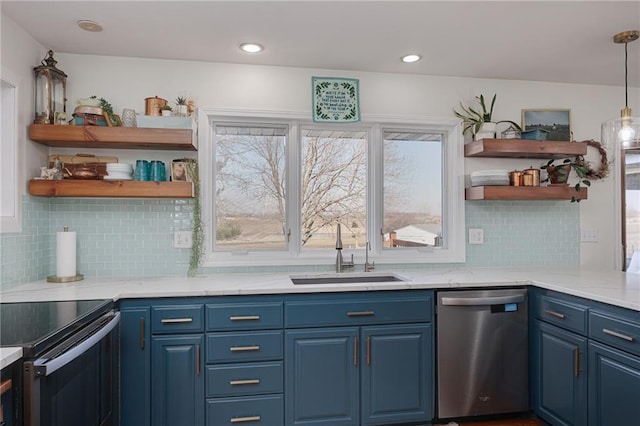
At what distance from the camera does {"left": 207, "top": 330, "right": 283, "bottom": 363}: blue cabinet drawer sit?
2273 mm

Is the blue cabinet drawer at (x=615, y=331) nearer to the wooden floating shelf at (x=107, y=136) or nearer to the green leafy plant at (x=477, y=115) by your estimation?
the green leafy plant at (x=477, y=115)

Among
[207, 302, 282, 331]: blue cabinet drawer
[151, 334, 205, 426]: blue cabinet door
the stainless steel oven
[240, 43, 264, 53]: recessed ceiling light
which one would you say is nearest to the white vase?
[240, 43, 264, 53]: recessed ceiling light

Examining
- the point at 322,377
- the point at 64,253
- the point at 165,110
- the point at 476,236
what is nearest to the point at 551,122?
the point at 476,236

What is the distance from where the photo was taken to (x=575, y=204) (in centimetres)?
330

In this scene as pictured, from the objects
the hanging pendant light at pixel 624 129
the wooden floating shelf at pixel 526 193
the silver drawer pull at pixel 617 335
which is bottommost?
the silver drawer pull at pixel 617 335

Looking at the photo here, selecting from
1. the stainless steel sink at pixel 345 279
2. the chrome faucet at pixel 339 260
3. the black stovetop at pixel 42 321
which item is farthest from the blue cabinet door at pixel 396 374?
Result: the black stovetop at pixel 42 321

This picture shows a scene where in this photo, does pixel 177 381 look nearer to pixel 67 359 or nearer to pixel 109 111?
pixel 67 359

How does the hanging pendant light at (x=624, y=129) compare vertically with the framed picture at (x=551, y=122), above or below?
below

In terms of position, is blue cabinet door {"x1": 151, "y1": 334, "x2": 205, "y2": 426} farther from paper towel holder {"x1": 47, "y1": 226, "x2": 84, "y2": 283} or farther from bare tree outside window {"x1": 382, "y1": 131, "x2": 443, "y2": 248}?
bare tree outside window {"x1": 382, "y1": 131, "x2": 443, "y2": 248}

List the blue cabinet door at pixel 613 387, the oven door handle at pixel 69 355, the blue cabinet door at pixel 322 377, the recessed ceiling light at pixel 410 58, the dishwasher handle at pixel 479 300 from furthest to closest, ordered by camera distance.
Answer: the recessed ceiling light at pixel 410 58 < the dishwasher handle at pixel 479 300 < the blue cabinet door at pixel 322 377 < the blue cabinet door at pixel 613 387 < the oven door handle at pixel 69 355

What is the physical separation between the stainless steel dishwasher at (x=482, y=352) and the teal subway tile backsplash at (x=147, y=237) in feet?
2.09

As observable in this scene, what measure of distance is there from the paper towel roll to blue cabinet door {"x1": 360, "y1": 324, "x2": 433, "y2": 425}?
1.84 meters

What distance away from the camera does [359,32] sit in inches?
94.7

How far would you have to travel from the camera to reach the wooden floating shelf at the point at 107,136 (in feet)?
7.95
